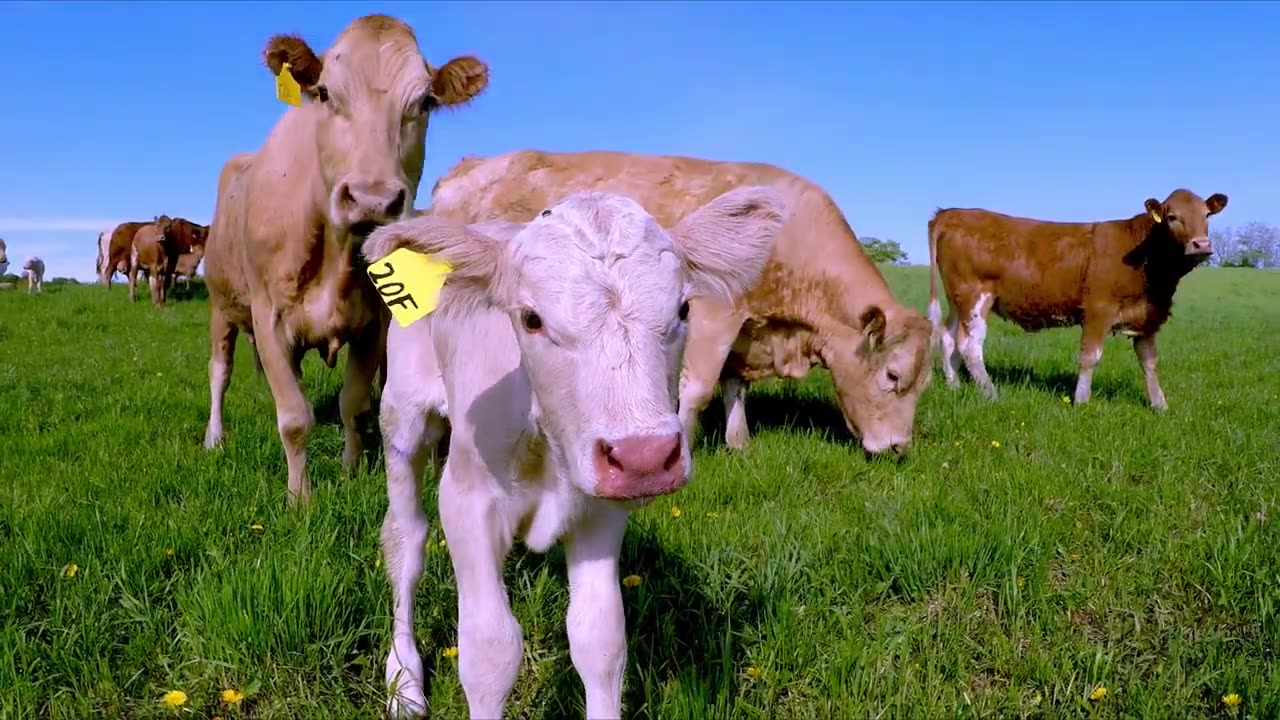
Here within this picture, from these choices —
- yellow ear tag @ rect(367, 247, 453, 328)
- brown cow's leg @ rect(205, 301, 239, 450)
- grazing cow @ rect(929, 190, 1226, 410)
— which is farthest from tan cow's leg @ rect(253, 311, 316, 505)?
grazing cow @ rect(929, 190, 1226, 410)

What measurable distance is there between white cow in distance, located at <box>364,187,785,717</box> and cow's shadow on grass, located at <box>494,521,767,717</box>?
0.41m

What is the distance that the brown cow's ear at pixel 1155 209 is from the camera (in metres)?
9.46

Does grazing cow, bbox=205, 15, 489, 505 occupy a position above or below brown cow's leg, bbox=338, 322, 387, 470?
above

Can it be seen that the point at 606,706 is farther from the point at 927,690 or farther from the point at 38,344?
the point at 38,344

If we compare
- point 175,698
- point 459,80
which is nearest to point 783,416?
point 459,80

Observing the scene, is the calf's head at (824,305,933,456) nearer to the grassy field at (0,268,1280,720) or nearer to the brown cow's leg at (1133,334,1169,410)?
the grassy field at (0,268,1280,720)

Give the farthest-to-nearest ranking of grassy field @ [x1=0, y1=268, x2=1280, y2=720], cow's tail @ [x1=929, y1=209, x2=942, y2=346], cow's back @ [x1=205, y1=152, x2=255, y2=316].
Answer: cow's tail @ [x1=929, y1=209, x2=942, y2=346] < cow's back @ [x1=205, y1=152, x2=255, y2=316] < grassy field @ [x1=0, y1=268, x2=1280, y2=720]

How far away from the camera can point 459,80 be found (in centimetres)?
495

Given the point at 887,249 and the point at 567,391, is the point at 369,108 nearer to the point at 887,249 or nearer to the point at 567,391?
the point at 567,391

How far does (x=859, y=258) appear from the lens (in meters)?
6.63

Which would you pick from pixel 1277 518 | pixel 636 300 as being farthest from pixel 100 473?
pixel 1277 518

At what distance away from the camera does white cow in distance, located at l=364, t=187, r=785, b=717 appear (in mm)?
1922

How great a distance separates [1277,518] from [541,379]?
12.7 feet

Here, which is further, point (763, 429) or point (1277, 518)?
point (763, 429)
